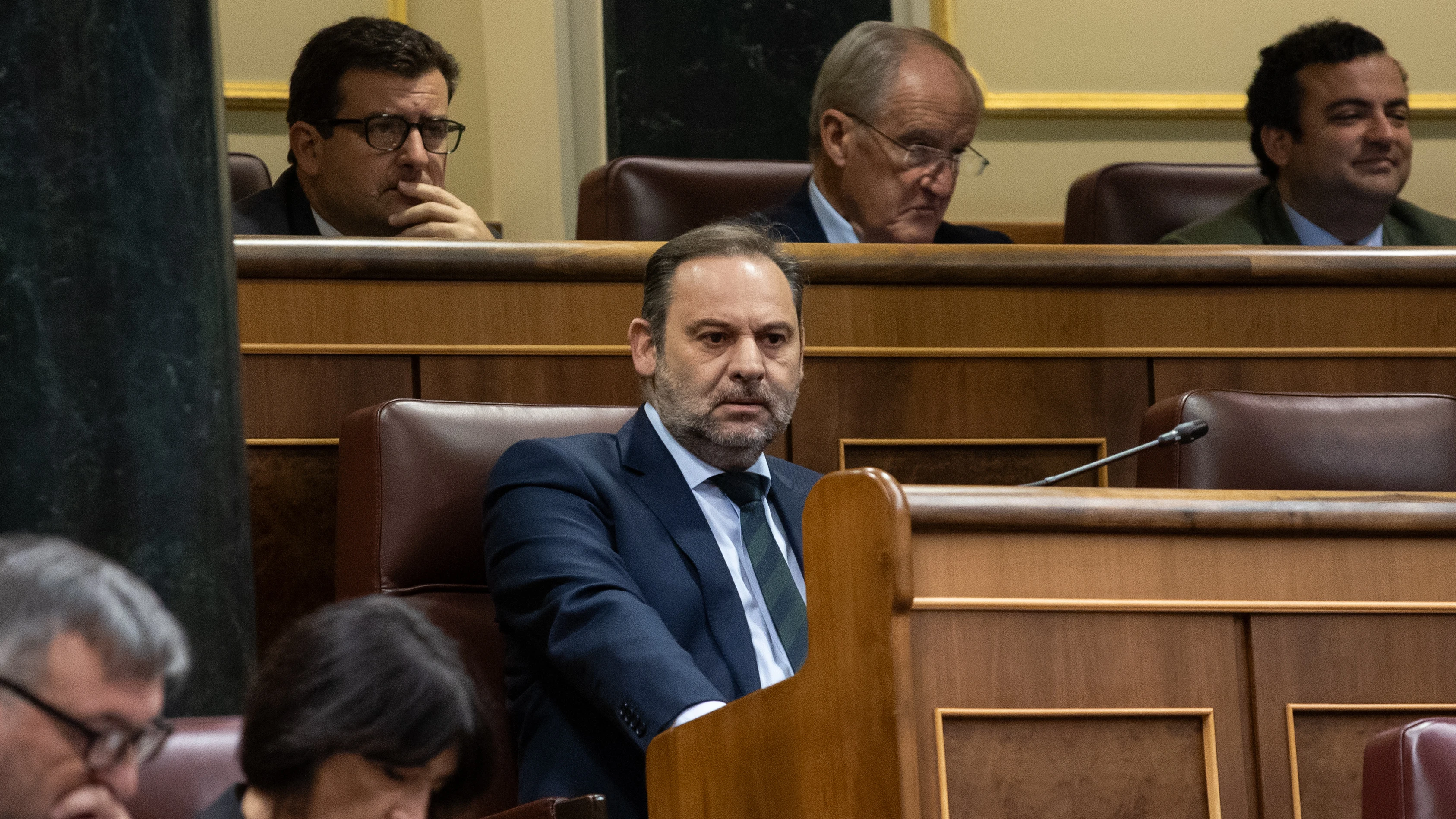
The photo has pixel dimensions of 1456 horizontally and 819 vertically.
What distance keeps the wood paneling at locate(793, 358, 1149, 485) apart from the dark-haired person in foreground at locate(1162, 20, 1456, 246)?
0.50 metres

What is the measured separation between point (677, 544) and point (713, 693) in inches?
11.2

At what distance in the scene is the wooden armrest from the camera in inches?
49.9

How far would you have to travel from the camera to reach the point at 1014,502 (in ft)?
4.35

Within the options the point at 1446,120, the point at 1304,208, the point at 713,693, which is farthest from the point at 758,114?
the point at 713,693

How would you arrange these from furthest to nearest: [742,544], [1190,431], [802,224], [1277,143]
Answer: [1277,143] → [802,224] → [742,544] → [1190,431]

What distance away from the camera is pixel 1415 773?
1.09m

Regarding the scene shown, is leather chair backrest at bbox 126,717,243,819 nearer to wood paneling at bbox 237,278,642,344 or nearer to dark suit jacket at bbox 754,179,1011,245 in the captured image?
wood paneling at bbox 237,278,642,344

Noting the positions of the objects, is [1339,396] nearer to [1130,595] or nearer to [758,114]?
[1130,595]

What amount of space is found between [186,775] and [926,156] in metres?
1.82

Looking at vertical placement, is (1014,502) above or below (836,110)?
below

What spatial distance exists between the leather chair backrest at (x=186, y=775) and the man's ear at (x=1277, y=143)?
2167 mm

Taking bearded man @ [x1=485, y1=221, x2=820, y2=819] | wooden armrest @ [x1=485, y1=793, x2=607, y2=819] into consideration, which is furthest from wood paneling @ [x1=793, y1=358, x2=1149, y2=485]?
wooden armrest @ [x1=485, y1=793, x2=607, y2=819]

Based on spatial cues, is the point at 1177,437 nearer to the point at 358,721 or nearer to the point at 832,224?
the point at 832,224

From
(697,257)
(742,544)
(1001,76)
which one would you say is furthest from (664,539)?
(1001,76)
